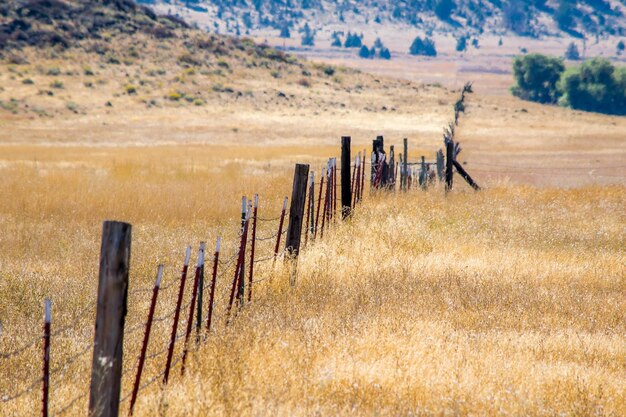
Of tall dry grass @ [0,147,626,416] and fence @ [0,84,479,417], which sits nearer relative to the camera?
fence @ [0,84,479,417]

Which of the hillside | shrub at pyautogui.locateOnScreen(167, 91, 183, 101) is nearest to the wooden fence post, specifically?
the hillside

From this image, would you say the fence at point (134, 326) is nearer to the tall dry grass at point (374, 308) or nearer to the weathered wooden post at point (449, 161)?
the tall dry grass at point (374, 308)

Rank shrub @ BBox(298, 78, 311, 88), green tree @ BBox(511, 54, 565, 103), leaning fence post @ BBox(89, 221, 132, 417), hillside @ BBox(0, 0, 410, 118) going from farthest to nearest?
green tree @ BBox(511, 54, 565, 103) → shrub @ BBox(298, 78, 311, 88) → hillside @ BBox(0, 0, 410, 118) → leaning fence post @ BBox(89, 221, 132, 417)

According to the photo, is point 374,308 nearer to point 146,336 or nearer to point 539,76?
point 146,336

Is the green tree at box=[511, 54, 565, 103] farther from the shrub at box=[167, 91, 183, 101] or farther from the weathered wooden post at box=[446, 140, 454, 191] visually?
the weathered wooden post at box=[446, 140, 454, 191]

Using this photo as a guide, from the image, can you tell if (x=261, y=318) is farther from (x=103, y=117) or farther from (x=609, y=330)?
(x=103, y=117)

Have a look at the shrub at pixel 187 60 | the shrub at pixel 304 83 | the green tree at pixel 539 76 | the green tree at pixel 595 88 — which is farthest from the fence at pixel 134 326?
the green tree at pixel 539 76

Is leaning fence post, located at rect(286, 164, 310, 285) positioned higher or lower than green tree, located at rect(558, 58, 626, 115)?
lower

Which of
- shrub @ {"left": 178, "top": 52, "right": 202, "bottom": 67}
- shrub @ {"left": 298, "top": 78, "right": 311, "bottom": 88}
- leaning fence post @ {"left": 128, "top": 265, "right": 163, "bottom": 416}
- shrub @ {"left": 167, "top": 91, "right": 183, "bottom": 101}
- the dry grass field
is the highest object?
shrub @ {"left": 178, "top": 52, "right": 202, "bottom": 67}

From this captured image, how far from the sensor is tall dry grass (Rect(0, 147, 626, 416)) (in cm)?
634

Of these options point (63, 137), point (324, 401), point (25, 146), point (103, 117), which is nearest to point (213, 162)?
point (25, 146)

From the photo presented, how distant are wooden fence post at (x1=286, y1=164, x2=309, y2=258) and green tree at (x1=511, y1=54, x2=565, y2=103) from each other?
121 m

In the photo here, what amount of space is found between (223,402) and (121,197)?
508 inches

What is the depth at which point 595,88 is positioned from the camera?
11300 cm
